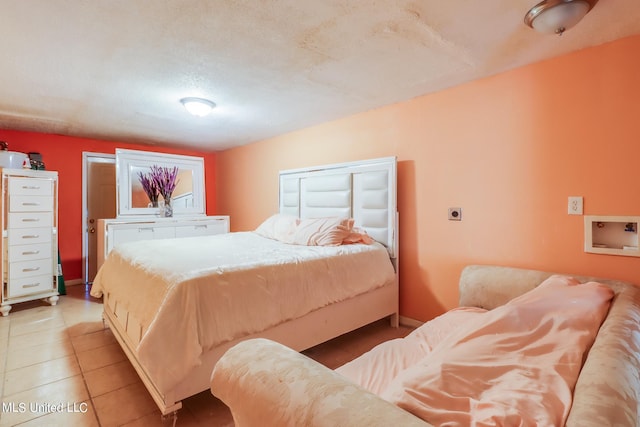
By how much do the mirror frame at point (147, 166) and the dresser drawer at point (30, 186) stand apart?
90 cm

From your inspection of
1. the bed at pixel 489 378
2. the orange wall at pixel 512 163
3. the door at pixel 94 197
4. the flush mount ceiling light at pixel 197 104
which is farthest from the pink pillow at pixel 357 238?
the door at pixel 94 197

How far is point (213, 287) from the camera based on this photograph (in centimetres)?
164

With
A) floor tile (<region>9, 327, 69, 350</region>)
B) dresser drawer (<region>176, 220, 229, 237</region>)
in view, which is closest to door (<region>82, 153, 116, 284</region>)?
dresser drawer (<region>176, 220, 229, 237</region>)

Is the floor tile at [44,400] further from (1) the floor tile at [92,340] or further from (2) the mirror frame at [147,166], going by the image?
(2) the mirror frame at [147,166]

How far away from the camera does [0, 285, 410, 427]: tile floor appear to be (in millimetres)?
1603

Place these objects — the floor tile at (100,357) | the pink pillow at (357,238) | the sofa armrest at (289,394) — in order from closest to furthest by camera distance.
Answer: the sofa armrest at (289,394) < the floor tile at (100,357) < the pink pillow at (357,238)

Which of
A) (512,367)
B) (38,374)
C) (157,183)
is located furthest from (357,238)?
(157,183)

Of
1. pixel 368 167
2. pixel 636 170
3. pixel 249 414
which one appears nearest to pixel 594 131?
pixel 636 170

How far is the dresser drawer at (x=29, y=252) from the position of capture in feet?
10.1

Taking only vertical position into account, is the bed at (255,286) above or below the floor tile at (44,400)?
above

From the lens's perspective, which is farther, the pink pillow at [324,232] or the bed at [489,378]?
the pink pillow at [324,232]

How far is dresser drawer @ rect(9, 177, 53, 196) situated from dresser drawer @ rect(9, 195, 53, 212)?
0.14 ft

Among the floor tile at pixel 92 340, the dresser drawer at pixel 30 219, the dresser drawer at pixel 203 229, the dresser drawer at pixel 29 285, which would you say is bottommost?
the floor tile at pixel 92 340
